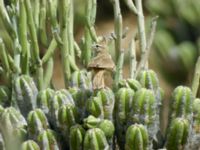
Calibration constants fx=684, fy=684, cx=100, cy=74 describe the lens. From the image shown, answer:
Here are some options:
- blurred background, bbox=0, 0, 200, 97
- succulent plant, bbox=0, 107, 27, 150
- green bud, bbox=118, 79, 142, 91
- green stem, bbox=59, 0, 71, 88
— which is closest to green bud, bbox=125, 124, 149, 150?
green bud, bbox=118, 79, 142, 91

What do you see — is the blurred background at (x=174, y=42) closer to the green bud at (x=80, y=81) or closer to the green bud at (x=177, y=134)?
the green bud at (x=80, y=81)

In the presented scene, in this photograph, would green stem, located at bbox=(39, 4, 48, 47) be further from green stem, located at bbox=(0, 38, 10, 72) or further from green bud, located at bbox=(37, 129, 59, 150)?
green bud, located at bbox=(37, 129, 59, 150)

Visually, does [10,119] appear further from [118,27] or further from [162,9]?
[162,9]

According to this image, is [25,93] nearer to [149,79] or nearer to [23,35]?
[23,35]

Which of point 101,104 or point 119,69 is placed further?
point 119,69

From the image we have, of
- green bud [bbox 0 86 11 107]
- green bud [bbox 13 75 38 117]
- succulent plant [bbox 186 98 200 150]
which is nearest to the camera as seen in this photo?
succulent plant [bbox 186 98 200 150]

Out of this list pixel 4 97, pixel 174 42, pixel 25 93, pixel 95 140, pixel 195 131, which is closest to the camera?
pixel 95 140

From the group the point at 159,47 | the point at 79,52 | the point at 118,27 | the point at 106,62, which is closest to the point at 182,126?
the point at 106,62

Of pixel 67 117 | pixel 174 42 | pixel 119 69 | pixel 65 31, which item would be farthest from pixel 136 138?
pixel 174 42
